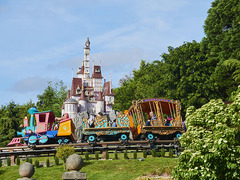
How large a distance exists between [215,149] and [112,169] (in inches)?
361

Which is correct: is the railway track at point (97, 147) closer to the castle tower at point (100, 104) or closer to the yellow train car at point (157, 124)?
the yellow train car at point (157, 124)

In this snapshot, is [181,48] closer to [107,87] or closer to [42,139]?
[42,139]

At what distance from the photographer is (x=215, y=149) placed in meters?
10.7

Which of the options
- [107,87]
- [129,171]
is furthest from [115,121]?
[107,87]

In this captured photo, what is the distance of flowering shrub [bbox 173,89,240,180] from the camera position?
10.7m

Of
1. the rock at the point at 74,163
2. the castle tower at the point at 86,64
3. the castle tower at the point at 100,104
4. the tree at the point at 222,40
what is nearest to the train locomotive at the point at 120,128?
the tree at the point at 222,40

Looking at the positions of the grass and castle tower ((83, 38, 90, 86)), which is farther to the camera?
castle tower ((83, 38, 90, 86))

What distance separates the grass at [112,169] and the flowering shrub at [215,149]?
5217mm

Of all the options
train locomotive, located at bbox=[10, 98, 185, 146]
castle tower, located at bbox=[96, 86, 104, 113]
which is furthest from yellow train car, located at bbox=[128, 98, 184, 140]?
castle tower, located at bbox=[96, 86, 104, 113]

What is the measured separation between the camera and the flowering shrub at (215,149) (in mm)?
10734

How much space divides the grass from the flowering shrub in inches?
205

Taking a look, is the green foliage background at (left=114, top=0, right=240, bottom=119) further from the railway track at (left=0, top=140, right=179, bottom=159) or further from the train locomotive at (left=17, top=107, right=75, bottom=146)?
the train locomotive at (left=17, top=107, right=75, bottom=146)

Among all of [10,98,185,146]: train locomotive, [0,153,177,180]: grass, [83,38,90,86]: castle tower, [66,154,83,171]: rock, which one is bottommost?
[0,153,177,180]: grass

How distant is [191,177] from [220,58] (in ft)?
81.6
